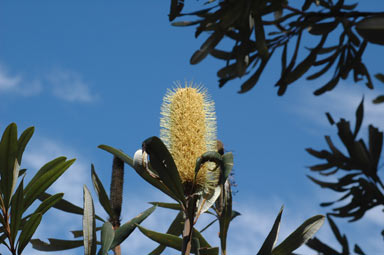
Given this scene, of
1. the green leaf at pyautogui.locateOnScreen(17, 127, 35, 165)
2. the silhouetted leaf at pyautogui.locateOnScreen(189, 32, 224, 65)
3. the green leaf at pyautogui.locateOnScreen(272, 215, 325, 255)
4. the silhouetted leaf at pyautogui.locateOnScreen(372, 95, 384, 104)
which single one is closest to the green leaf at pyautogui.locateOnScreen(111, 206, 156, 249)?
the green leaf at pyautogui.locateOnScreen(17, 127, 35, 165)

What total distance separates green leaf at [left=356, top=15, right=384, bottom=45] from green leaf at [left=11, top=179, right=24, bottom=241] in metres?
1.51

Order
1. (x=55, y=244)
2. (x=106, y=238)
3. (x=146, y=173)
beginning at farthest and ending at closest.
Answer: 1. (x=55, y=244)
2. (x=146, y=173)
3. (x=106, y=238)

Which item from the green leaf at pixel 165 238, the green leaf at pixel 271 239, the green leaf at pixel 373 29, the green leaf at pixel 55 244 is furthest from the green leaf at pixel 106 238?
the green leaf at pixel 373 29

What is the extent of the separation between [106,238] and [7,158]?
1.78 ft

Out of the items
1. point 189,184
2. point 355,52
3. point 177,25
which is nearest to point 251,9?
point 177,25

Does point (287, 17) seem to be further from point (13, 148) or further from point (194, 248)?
point (13, 148)

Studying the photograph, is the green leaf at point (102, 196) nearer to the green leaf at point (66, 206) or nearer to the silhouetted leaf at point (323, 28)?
the green leaf at point (66, 206)

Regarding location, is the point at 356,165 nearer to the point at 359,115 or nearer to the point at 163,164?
the point at 359,115

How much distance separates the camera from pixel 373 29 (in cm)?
140

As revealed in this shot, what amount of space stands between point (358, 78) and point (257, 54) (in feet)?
1.35

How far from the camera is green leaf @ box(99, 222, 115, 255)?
2086 millimetres

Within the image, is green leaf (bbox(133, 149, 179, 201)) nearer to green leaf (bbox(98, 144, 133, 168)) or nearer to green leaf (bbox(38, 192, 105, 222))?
green leaf (bbox(98, 144, 133, 168))

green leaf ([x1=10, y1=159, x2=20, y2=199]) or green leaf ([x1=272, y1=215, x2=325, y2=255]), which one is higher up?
green leaf ([x1=10, y1=159, x2=20, y2=199])

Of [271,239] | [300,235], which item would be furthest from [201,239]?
[300,235]
